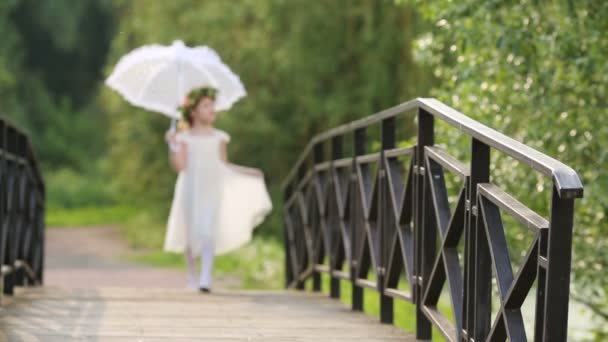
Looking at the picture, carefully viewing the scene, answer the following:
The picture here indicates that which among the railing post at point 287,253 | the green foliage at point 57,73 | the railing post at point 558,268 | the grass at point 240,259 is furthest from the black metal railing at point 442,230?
the green foliage at point 57,73

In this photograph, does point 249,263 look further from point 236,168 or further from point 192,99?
point 192,99

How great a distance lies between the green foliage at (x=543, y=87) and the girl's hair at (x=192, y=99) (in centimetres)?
185

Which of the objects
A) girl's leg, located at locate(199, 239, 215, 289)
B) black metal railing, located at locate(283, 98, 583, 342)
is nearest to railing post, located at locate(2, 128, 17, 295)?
girl's leg, located at locate(199, 239, 215, 289)

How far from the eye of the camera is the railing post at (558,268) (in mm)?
3650

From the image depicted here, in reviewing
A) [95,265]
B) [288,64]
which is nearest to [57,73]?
[95,265]

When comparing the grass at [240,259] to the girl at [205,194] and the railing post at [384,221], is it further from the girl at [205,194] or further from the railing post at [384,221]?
the girl at [205,194]

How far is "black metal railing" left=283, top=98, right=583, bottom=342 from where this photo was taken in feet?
12.2

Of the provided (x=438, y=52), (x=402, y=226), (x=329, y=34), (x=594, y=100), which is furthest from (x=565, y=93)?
(x=329, y=34)

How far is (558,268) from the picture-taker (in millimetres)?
3672

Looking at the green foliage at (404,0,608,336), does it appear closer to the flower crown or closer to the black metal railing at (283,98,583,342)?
the black metal railing at (283,98,583,342)

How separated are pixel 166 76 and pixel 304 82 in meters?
10.2

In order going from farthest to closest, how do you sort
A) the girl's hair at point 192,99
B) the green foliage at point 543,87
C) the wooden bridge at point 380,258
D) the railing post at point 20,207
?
the girl's hair at point 192,99 → the railing post at point 20,207 → the green foliage at point 543,87 → the wooden bridge at point 380,258

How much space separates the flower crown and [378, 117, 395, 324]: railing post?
9.74ft

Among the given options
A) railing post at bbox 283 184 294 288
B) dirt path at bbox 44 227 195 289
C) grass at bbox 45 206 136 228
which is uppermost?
railing post at bbox 283 184 294 288
